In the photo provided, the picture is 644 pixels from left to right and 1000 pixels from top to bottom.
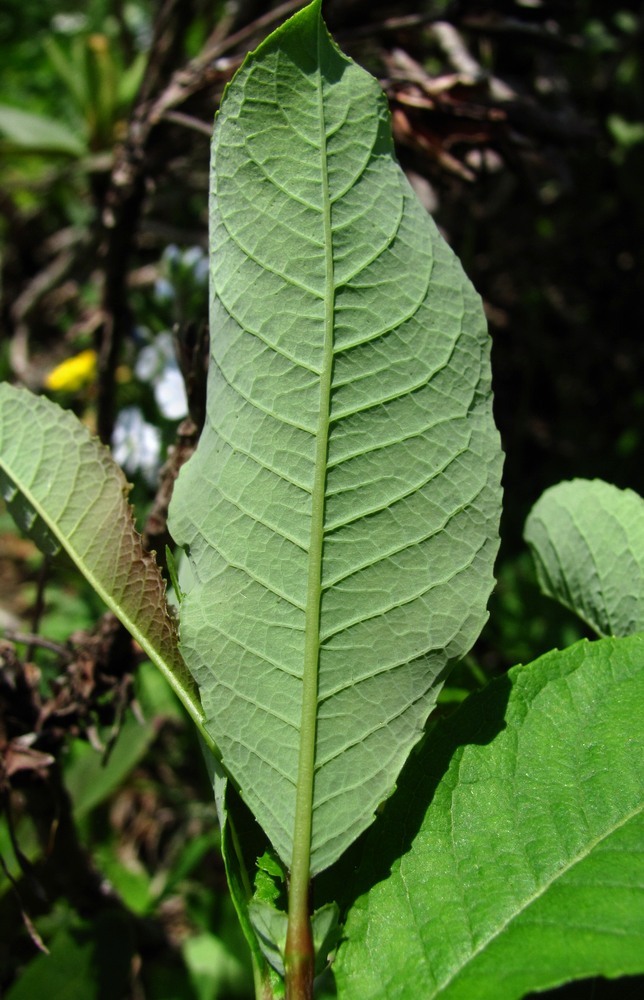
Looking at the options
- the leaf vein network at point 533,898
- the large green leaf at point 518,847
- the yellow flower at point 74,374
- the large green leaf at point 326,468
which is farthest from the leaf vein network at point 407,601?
the yellow flower at point 74,374

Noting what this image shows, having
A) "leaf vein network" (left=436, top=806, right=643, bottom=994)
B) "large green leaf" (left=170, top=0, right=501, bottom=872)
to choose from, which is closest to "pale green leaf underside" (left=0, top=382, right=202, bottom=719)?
"large green leaf" (left=170, top=0, right=501, bottom=872)

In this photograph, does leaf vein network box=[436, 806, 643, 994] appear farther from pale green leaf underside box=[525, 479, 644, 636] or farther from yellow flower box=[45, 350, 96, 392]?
yellow flower box=[45, 350, 96, 392]

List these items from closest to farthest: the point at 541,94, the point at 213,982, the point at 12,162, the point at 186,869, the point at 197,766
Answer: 1. the point at 213,982
2. the point at 186,869
3. the point at 541,94
4. the point at 197,766
5. the point at 12,162

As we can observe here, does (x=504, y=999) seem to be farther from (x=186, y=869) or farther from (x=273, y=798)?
(x=186, y=869)

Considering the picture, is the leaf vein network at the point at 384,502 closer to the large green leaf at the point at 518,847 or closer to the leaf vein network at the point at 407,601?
the leaf vein network at the point at 407,601

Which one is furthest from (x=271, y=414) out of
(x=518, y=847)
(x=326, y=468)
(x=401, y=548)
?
(x=518, y=847)

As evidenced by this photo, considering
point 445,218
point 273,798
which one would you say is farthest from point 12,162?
point 273,798
